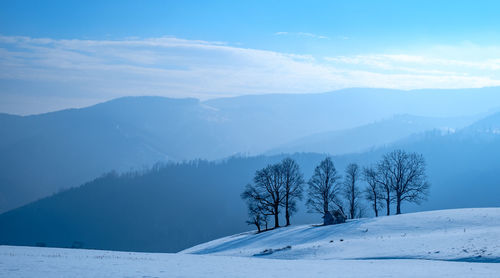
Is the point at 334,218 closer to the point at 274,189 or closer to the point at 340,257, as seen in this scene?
the point at 274,189

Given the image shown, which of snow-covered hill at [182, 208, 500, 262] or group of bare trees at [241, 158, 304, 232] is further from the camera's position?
group of bare trees at [241, 158, 304, 232]

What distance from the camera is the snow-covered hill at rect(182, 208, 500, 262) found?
102ft

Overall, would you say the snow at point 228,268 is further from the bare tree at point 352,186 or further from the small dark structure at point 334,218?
the bare tree at point 352,186

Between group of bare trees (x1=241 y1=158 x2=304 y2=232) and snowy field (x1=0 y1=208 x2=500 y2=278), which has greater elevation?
group of bare trees (x1=241 y1=158 x2=304 y2=232)

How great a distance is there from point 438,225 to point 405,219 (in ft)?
13.6

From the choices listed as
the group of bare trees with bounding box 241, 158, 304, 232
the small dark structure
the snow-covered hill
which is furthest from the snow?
the group of bare trees with bounding box 241, 158, 304, 232

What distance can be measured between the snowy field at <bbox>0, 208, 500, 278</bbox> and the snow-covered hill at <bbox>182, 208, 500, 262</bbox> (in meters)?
0.07

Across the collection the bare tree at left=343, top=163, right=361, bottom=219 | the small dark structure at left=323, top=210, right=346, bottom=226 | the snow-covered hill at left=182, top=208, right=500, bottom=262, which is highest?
the bare tree at left=343, top=163, right=361, bottom=219

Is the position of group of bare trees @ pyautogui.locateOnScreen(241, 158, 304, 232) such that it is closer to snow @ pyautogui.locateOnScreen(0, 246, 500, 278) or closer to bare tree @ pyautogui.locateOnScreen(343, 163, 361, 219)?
bare tree @ pyautogui.locateOnScreen(343, 163, 361, 219)

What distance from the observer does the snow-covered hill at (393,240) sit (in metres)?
31.0

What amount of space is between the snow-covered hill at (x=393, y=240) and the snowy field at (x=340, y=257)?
Answer: 7cm

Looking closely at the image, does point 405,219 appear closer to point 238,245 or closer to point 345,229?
point 345,229

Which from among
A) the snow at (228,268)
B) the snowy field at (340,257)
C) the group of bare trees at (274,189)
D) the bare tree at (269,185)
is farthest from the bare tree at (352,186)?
the snow at (228,268)

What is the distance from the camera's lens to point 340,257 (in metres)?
33.5
